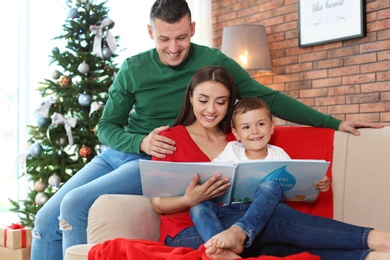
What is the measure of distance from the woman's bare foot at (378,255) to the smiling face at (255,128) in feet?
1.97

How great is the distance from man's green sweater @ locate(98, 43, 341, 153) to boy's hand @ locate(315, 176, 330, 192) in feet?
1.24

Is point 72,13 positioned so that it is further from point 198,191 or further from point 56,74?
point 198,191

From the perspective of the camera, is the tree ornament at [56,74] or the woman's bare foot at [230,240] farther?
the tree ornament at [56,74]

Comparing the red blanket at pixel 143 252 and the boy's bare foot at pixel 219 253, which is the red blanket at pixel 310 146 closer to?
the red blanket at pixel 143 252

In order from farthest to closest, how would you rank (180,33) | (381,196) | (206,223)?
(180,33) < (381,196) < (206,223)

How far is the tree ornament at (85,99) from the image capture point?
11.6ft

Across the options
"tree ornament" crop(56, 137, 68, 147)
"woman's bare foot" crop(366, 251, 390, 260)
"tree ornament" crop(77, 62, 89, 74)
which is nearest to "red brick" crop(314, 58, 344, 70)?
"tree ornament" crop(77, 62, 89, 74)

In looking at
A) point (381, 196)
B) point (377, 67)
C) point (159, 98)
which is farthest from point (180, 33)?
point (377, 67)

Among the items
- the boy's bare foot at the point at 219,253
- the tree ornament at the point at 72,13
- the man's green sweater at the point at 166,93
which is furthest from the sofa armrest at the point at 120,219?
the tree ornament at the point at 72,13

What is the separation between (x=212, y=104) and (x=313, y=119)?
0.49 meters

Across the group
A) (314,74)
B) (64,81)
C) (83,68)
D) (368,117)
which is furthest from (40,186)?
(368,117)

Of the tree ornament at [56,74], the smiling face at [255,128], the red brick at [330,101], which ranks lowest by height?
the smiling face at [255,128]

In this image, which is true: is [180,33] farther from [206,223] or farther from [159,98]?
[206,223]

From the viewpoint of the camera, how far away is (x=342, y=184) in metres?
2.14
